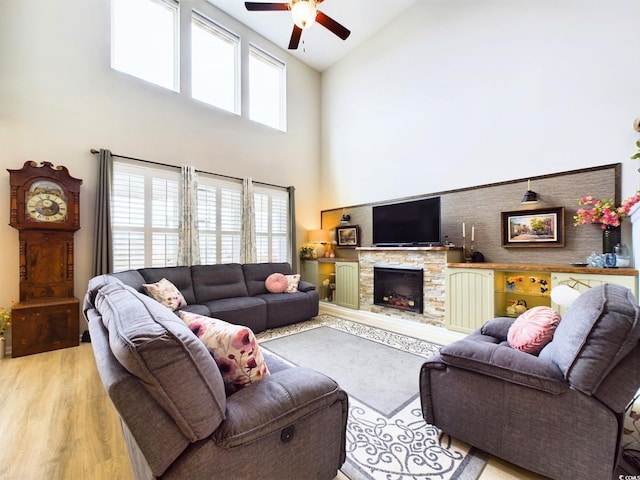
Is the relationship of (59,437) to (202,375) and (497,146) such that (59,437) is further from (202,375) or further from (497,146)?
(497,146)

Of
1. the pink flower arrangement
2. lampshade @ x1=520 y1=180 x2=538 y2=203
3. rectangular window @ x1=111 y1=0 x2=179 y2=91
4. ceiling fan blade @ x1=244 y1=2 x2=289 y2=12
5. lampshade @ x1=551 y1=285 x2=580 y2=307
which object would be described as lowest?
lampshade @ x1=551 y1=285 x2=580 y2=307

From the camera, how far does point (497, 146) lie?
154 inches

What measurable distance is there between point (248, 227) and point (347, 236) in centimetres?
205

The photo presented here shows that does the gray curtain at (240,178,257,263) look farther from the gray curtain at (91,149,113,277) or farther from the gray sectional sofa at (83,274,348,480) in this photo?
the gray sectional sofa at (83,274,348,480)

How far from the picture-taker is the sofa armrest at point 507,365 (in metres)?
1.38

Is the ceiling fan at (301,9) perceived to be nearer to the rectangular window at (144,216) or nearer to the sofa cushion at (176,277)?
the rectangular window at (144,216)

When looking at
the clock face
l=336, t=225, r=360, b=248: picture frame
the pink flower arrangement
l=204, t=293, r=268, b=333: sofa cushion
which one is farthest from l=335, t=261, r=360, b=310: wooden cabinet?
the clock face

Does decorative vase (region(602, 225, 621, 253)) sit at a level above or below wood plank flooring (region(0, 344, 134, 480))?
above

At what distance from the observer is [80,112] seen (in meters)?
3.74

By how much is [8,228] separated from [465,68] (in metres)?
6.52

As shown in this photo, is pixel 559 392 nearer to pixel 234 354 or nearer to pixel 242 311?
pixel 234 354

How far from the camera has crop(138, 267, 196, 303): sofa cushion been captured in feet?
12.3

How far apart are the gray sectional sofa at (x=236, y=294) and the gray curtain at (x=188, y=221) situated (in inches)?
16.8

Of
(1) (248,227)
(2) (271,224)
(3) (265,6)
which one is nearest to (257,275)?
(1) (248,227)
